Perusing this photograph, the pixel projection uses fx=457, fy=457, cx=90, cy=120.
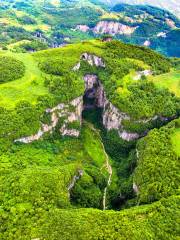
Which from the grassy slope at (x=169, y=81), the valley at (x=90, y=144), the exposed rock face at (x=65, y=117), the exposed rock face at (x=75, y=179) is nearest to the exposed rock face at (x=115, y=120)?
the valley at (x=90, y=144)

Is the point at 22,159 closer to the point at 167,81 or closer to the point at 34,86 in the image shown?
the point at 34,86

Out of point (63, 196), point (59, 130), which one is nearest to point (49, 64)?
point (59, 130)

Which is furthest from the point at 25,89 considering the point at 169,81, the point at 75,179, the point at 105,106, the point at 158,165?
the point at 169,81

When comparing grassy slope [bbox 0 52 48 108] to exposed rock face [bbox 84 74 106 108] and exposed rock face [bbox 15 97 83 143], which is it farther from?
exposed rock face [bbox 84 74 106 108]

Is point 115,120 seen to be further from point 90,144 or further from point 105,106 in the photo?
point 90,144

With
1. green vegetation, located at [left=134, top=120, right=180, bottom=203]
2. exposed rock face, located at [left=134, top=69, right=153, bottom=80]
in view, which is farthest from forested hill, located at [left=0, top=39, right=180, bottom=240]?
exposed rock face, located at [left=134, top=69, right=153, bottom=80]

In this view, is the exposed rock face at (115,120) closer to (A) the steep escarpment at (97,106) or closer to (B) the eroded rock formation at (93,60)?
(A) the steep escarpment at (97,106)
